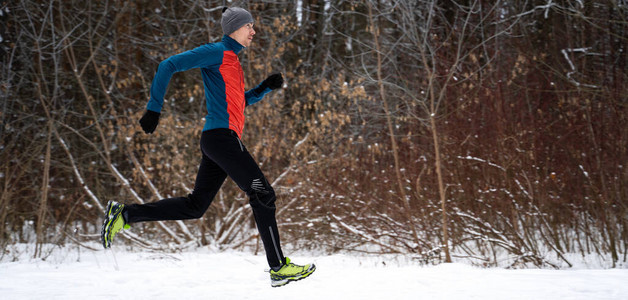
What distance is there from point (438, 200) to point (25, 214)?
644 centimetres

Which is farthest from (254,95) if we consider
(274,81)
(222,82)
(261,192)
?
(261,192)

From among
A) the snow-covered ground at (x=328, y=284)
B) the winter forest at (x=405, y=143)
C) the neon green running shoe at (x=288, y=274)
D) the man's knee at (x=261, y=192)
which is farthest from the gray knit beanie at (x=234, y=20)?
the winter forest at (x=405, y=143)

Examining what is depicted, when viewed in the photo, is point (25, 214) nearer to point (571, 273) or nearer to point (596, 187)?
point (571, 273)

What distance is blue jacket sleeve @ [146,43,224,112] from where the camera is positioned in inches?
130

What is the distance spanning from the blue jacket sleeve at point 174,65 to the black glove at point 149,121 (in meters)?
0.03

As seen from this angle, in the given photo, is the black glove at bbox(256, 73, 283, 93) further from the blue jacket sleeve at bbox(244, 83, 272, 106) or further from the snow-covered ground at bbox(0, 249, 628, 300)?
the snow-covered ground at bbox(0, 249, 628, 300)

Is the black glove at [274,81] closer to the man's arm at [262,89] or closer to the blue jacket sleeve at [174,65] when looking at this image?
the man's arm at [262,89]

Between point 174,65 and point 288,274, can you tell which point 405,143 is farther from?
point 174,65

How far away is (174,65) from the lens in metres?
3.34

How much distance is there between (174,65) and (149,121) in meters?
0.40

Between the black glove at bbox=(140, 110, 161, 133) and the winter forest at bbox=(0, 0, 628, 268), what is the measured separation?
11.3ft

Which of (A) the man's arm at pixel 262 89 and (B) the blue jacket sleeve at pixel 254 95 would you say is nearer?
(A) the man's arm at pixel 262 89

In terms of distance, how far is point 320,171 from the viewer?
866 cm

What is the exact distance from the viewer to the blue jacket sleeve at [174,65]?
329 cm
